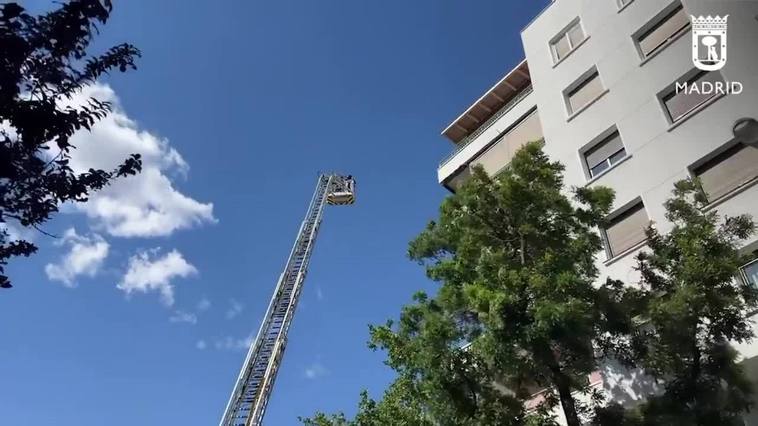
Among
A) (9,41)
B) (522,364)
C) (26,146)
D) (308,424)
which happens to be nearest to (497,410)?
(522,364)

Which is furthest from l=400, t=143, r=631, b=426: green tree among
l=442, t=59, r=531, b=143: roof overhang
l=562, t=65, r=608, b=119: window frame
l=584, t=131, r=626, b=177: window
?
l=442, t=59, r=531, b=143: roof overhang

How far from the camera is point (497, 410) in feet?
26.2

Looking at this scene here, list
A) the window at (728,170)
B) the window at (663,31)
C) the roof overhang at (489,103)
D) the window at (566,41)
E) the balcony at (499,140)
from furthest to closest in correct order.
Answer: the roof overhang at (489,103) → the balcony at (499,140) → the window at (566,41) → the window at (663,31) → the window at (728,170)

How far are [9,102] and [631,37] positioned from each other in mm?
15802

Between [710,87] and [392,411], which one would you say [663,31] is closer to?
[710,87]

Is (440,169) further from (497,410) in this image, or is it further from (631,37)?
(497,410)

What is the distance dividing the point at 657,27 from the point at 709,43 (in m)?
2.15

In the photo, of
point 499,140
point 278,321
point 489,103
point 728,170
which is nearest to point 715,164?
point 728,170

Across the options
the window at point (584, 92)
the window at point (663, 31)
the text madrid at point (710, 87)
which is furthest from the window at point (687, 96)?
the window at point (584, 92)

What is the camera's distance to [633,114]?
13.6m

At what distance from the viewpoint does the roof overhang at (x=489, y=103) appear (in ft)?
66.5

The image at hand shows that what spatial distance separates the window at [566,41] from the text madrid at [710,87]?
15.5ft

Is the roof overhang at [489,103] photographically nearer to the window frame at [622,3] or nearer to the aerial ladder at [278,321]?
the window frame at [622,3]

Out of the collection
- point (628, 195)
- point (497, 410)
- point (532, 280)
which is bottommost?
point (497, 410)
